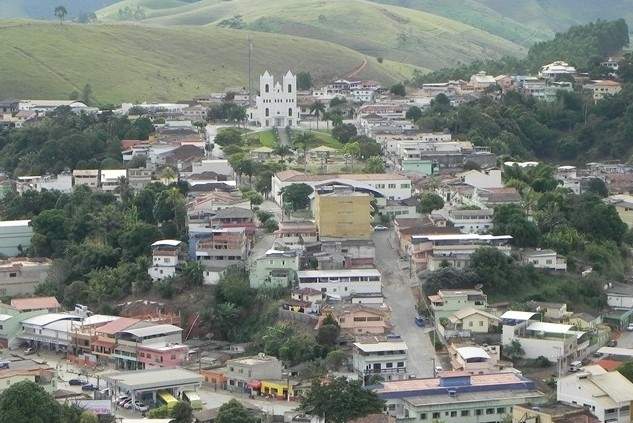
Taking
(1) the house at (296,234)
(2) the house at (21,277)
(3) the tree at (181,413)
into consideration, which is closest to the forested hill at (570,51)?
(1) the house at (296,234)

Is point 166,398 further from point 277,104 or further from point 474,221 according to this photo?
point 277,104

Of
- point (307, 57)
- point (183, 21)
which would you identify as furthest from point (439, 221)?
point (183, 21)

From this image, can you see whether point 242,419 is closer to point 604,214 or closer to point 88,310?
point 88,310

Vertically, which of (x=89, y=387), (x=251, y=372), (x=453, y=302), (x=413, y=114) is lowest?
(x=89, y=387)

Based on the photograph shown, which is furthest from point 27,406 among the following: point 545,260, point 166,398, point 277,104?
point 277,104

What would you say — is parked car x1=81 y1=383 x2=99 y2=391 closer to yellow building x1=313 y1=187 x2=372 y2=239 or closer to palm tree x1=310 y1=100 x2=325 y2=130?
Result: yellow building x1=313 y1=187 x2=372 y2=239

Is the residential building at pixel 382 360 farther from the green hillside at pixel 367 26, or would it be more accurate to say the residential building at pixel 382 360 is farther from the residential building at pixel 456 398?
the green hillside at pixel 367 26

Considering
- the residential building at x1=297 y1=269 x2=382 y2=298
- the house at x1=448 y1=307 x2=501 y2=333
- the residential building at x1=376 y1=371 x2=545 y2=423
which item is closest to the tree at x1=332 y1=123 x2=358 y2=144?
the residential building at x1=297 y1=269 x2=382 y2=298
